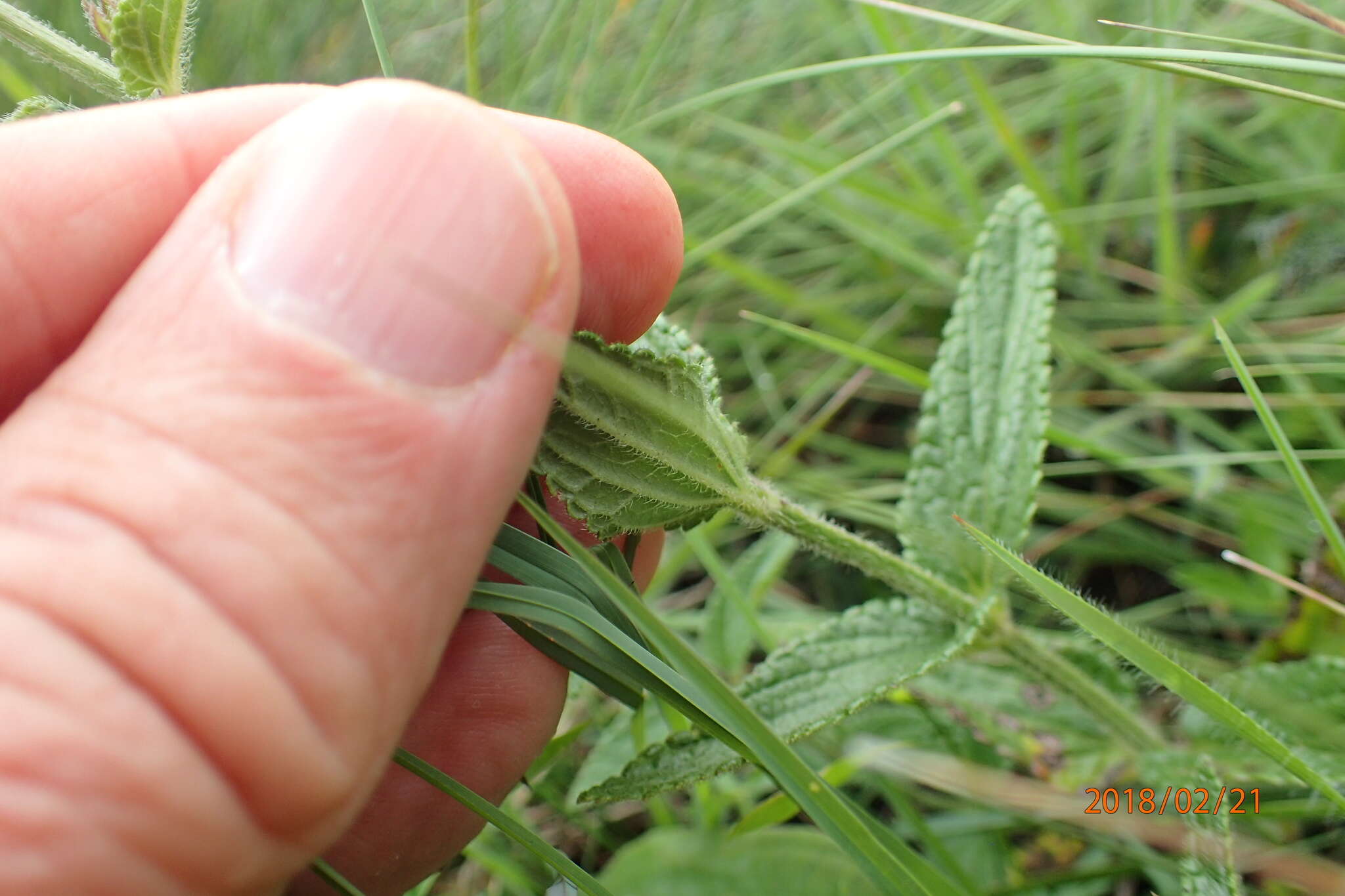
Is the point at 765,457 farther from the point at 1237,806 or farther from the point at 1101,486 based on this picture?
the point at 1237,806

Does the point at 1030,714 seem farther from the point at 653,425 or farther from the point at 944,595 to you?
the point at 653,425

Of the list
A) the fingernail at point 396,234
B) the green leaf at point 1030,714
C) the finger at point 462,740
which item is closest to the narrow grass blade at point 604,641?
the fingernail at point 396,234

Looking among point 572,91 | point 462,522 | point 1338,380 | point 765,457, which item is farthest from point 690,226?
point 462,522

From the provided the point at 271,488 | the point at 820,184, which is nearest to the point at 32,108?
the point at 271,488

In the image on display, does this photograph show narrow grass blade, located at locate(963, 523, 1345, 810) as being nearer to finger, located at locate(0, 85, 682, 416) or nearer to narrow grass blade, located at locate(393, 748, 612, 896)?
narrow grass blade, located at locate(393, 748, 612, 896)

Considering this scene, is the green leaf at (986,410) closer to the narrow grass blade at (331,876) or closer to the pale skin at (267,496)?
the pale skin at (267,496)
